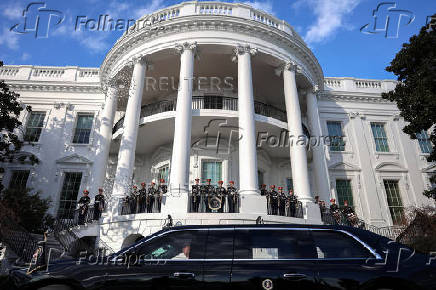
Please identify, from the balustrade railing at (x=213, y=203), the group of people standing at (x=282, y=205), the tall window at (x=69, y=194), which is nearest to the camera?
the balustrade railing at (x=213, y=203)

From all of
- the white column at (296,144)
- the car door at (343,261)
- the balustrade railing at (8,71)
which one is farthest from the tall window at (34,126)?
the car door at (343,261)

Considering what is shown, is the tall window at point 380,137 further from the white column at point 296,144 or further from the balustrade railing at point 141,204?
the balustrade railing at point 141,204

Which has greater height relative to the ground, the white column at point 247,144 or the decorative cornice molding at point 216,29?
the decorative cornice molding at point 216,29

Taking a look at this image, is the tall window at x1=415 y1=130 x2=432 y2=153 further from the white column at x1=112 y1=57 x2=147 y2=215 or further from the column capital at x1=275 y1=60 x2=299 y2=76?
the white column at x1=112 y1=57 x2=147 y2=215

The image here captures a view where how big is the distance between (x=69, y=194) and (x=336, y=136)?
17.9m

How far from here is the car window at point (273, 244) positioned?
3.77 meters

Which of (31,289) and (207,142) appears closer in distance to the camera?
(31,289)

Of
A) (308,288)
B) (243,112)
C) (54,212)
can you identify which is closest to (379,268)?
(308,288)

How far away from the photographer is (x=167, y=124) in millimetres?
15391

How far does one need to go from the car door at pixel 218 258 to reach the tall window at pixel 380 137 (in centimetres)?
1962

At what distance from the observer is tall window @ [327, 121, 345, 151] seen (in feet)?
65.6

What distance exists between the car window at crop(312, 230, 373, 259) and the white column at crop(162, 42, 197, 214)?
304 inches

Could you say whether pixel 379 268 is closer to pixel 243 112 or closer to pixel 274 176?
pixel 243 112

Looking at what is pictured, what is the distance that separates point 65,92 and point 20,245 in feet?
45.2
